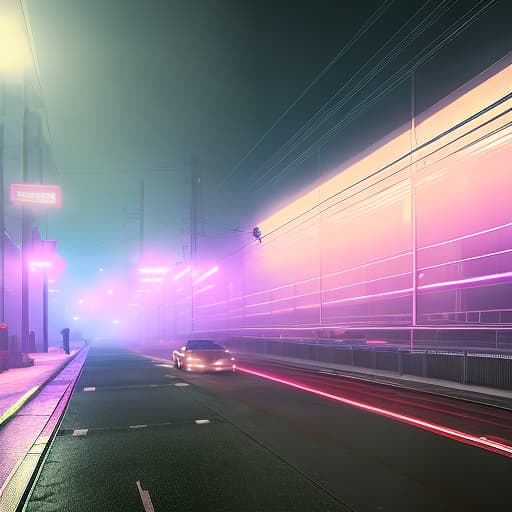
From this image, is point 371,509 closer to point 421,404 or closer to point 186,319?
point 421,404

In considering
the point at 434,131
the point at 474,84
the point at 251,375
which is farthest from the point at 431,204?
the point at 251,375

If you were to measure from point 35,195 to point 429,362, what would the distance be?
69.2 ft

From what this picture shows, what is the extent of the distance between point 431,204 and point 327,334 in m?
13.3

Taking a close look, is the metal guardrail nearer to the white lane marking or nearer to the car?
the car

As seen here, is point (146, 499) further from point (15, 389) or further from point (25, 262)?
point (25, 262)

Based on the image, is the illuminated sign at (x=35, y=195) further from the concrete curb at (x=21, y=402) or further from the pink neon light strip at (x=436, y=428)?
the pink neon light strip at (x=436, y=428)

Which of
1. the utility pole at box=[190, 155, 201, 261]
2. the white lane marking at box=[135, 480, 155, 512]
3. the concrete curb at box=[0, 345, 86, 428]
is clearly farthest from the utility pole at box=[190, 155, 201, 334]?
the white lane marking at box=[135, 480, 155, 512]

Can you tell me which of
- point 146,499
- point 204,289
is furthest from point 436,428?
point 204,289

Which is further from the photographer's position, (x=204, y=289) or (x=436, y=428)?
(x=204, y=289)

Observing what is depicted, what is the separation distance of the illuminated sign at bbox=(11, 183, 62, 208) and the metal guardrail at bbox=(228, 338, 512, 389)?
15.8 metres

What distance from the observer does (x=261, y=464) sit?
6.92m

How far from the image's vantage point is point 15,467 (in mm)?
6684

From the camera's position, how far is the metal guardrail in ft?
47.1

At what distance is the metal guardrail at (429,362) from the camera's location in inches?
565
